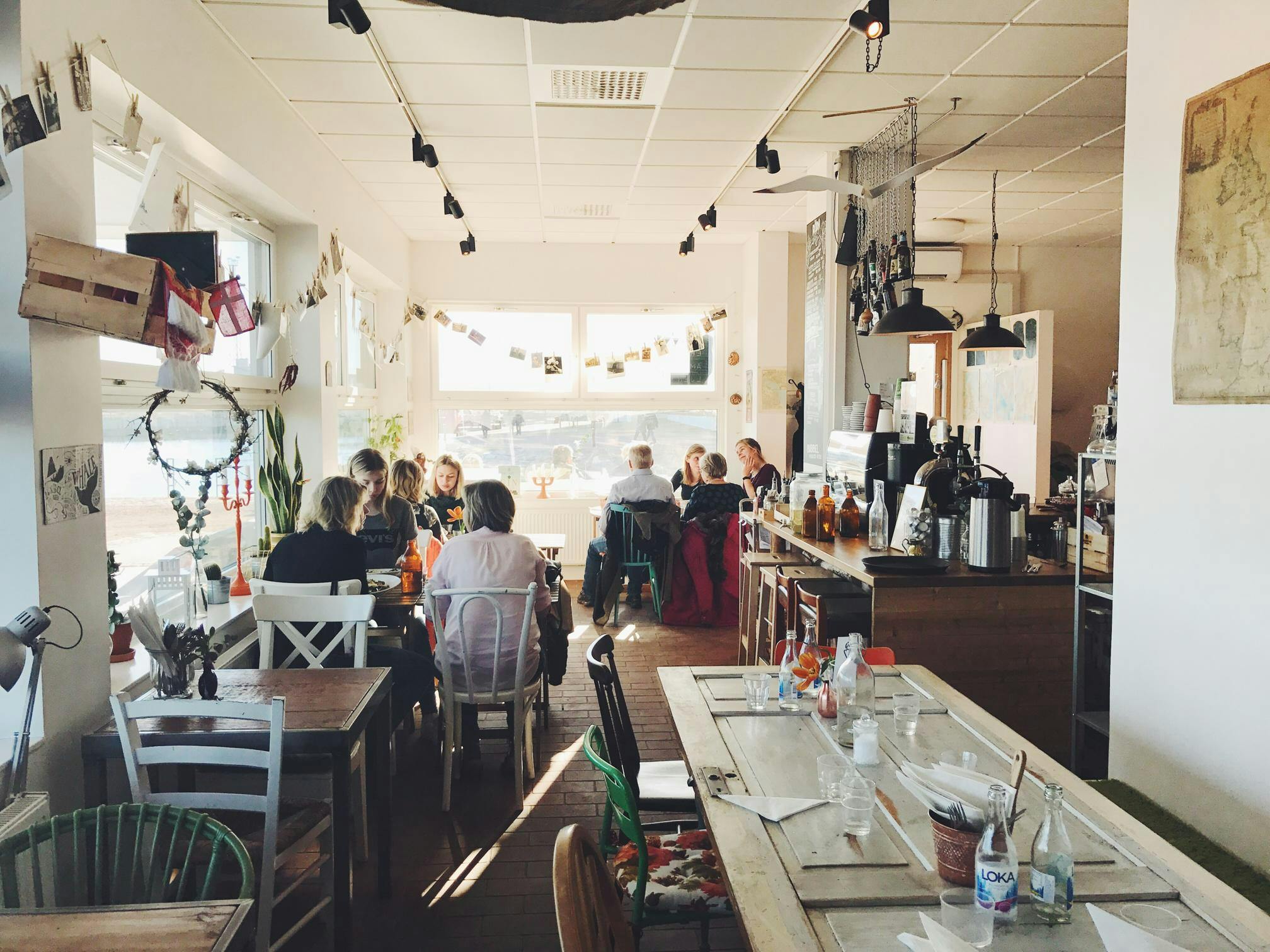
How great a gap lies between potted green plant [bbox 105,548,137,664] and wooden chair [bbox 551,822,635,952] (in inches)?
81.0

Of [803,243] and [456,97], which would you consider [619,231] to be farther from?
[456,97]

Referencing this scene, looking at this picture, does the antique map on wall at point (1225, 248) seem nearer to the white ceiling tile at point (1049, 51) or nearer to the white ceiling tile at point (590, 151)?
the white ceiling tile at point (1049, 51)

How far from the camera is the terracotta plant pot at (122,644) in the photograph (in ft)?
9.65

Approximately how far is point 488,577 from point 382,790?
0.99 meters

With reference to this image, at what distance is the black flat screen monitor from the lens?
2.72 m

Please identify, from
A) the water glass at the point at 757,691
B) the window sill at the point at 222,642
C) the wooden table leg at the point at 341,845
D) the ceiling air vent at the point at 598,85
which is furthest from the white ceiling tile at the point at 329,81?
the water glass at the point at 757,691

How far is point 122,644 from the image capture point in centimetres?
297

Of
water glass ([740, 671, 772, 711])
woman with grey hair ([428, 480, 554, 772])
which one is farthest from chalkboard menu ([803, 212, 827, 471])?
water glass ([740, 671, 772, 711])

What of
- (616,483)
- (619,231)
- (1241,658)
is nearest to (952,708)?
(1241,658)

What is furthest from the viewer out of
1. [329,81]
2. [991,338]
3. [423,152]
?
[991,338]

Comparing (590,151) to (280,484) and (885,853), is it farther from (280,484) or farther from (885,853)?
(885,853)

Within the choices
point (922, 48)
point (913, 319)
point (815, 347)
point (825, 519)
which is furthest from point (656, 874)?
point (815, 347)

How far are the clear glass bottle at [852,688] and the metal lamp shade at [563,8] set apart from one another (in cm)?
166

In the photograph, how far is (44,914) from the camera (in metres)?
1.50
